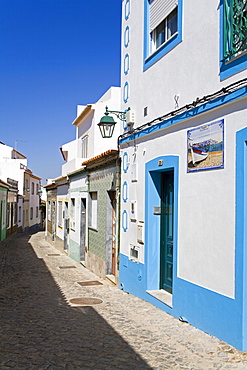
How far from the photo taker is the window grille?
192 inches

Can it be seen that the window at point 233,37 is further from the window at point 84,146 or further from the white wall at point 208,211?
the window at point 84,146

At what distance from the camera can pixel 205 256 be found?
5.67 metres

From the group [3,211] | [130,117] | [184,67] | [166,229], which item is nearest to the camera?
[184,67]

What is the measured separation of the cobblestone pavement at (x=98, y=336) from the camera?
4.68m

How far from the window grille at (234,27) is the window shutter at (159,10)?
6.45 feet

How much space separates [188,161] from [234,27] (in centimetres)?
204

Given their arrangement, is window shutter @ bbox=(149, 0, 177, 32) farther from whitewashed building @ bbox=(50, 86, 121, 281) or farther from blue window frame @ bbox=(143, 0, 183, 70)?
whitewashed building @ bbox=(50, 86, 121, 281)

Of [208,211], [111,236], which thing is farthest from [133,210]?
[208,211]

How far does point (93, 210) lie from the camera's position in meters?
→ 13.6

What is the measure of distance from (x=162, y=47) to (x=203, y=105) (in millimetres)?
2143

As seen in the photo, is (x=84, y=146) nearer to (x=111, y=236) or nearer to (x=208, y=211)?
(x=111, y=236)

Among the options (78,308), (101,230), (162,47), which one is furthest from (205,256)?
(101,230)

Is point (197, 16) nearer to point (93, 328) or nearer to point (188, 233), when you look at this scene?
point (188, 233)

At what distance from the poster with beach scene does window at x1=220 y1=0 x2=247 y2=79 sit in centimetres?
72
